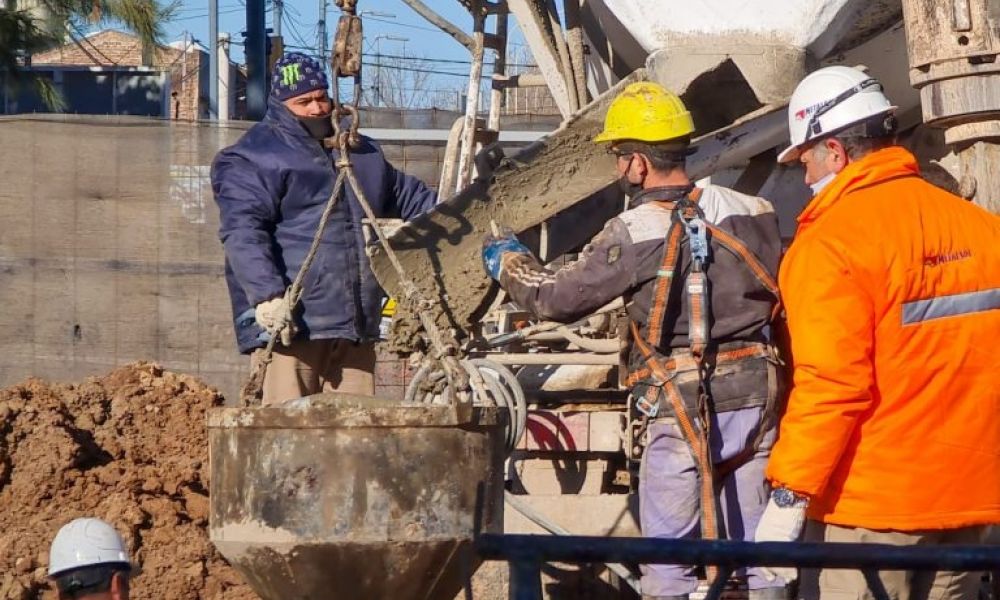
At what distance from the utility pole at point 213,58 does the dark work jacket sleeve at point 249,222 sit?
1399cm

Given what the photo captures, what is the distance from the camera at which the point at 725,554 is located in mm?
2980

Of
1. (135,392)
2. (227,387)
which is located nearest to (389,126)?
(227,387)

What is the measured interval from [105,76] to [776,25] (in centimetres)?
2120

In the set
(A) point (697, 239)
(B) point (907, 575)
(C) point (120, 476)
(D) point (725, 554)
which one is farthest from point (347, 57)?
(C) point (120, 476)

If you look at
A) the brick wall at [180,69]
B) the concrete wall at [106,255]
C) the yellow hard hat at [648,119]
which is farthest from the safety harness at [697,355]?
the brick wall at [180,69]

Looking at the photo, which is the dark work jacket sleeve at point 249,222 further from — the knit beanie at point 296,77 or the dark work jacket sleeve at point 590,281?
the dark work jacket sleeve at point 590,281

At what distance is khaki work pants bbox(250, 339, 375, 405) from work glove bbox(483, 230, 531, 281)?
0.94 meters

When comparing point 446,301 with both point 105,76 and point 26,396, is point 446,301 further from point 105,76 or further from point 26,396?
point 105,76

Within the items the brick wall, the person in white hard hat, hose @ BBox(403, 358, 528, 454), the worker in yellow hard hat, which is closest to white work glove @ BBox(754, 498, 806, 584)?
the worker in yellow hard hat

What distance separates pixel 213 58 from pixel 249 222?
15.8 meters

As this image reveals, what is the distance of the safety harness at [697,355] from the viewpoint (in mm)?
4652

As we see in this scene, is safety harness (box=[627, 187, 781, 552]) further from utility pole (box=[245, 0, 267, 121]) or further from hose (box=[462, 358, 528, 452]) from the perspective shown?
utility pole (box=[245, 0, 267, 121])

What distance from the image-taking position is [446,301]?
19.5 feet

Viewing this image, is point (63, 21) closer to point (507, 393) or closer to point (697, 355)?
point (507, 393)
